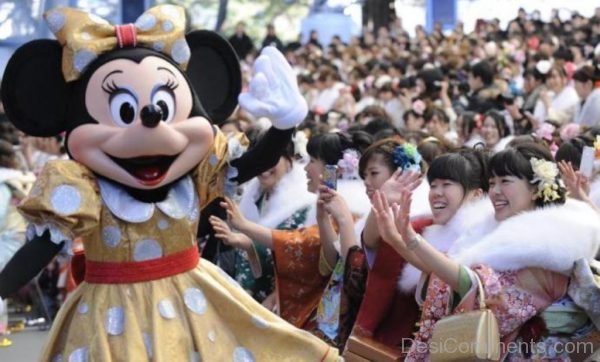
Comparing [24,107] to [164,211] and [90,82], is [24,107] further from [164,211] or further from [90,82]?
[164,211]

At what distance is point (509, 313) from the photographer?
14.3ft

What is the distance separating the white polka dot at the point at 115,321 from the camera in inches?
173

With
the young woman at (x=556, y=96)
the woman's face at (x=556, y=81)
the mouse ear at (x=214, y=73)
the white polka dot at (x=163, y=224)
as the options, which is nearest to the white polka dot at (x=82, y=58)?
the mouse ear at (x=214, y=73)

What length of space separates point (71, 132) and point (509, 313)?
69.8 inches

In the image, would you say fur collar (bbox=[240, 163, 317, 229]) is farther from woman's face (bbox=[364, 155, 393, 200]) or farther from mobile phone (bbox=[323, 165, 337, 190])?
woman's face (bbox=[364, 155, 393, 200])

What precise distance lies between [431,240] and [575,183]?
25.4 inches

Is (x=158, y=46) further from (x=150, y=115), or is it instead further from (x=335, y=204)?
(x=335, y=204)

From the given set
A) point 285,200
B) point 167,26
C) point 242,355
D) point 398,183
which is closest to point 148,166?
point 167,26

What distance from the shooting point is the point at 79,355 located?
4.40 metres

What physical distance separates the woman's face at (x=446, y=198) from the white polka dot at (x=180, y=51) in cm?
117

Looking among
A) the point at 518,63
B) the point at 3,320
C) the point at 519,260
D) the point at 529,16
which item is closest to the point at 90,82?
the point at 519,260

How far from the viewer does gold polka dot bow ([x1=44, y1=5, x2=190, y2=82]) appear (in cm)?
464

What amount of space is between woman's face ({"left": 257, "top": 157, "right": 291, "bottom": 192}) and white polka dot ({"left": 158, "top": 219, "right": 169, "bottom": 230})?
1934 millimetres

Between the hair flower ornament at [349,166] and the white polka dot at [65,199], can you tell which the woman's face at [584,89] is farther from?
the white polka dot at [65,199]
